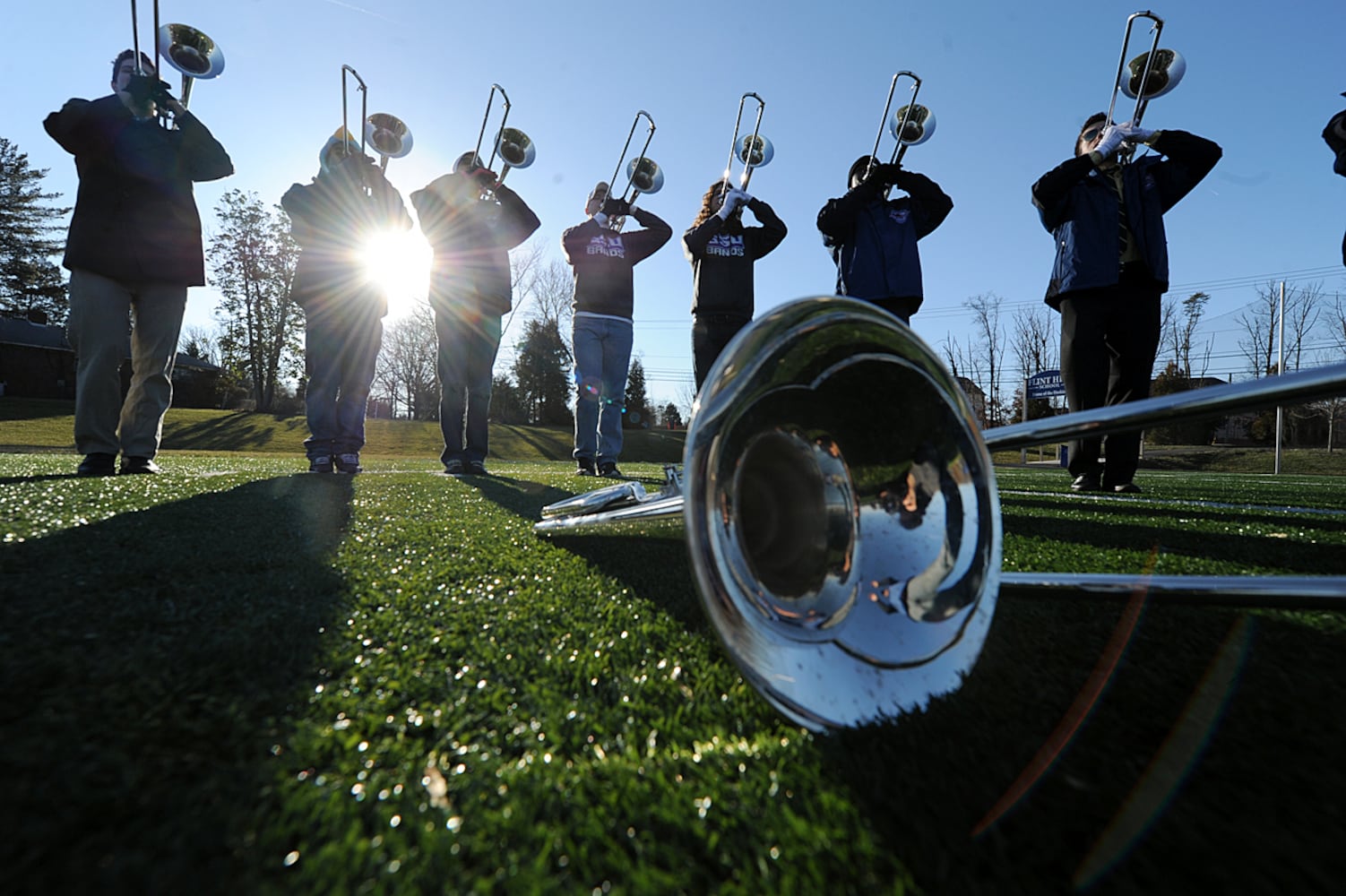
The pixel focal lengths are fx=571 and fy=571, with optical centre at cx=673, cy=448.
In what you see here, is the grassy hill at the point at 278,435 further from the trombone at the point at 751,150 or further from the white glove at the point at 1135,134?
the white glove at the point at 1135,134

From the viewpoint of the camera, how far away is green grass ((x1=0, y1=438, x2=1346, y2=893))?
20.4 inches

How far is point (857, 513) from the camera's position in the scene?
124cm

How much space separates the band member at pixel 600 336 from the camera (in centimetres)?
546

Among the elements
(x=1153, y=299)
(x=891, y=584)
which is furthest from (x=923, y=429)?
(x=1153, y=299)

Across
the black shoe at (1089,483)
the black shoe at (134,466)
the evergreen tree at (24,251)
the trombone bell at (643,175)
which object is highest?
the evergreen tree at (24,251)

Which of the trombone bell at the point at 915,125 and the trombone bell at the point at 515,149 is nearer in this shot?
the trombone bell at the point at 915,125

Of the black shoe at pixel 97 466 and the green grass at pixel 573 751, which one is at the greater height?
the black shoe at pixel 97 466

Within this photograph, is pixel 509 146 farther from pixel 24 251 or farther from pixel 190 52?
pixel 24 251

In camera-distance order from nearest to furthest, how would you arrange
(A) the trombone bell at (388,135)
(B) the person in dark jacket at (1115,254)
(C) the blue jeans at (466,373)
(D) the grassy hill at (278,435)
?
(B) the person in dark jacket at (1115,254) → (C) the blue jeans at (466,373) → (A) the trombone bell at (388,135) → (D) the grassy hill at (278,435)

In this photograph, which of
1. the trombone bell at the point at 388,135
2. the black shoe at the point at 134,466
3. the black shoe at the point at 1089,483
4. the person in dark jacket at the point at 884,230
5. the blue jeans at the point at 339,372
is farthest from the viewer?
the trombone bell at the point at 388,135

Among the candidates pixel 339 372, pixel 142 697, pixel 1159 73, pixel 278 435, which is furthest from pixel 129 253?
pixel 278 435

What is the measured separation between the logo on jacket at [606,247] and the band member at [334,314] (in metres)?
1.93

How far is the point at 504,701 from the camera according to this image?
847 millimetres

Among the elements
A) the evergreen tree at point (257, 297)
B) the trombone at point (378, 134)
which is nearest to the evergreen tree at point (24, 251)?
the evergreen tree at point (257, 297)
